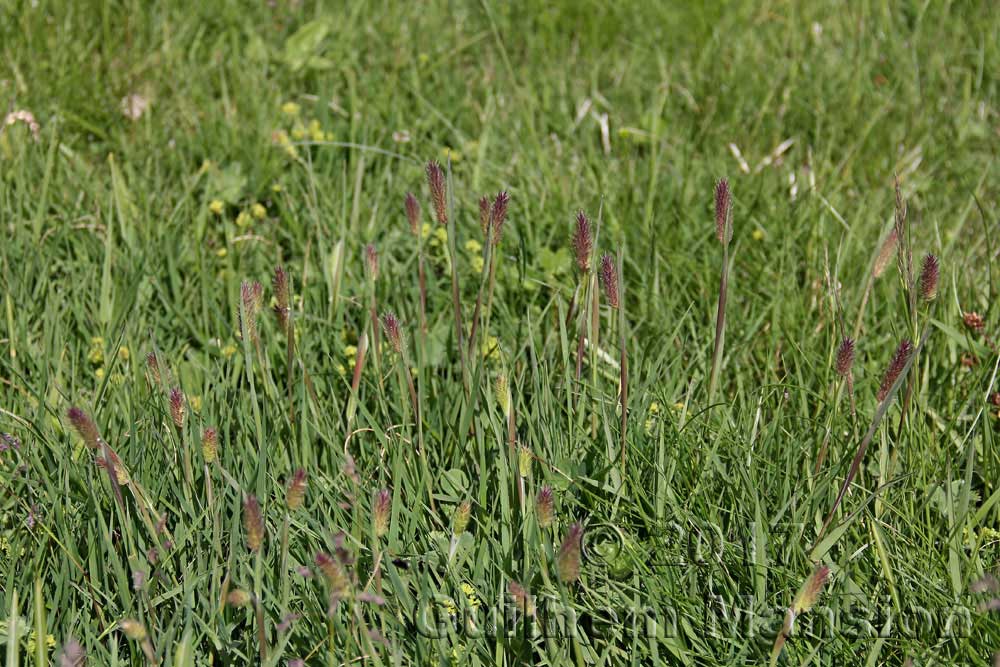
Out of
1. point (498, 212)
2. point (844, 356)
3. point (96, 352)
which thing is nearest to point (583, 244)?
point (498, 212)

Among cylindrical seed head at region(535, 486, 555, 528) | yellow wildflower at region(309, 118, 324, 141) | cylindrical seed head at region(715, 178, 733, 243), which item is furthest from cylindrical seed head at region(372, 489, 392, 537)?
yellow wildflower at region(309, 118, 324, 141)

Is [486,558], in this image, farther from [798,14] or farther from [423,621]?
[798,14]

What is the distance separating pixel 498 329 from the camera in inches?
103

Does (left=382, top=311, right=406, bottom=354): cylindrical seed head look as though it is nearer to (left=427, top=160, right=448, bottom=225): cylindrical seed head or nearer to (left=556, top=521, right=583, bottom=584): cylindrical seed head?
(left=427, top=160, right=448, bottom=225): cylindrical seed head

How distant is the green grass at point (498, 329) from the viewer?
1.77m

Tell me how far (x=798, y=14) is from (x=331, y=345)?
8.16 feet

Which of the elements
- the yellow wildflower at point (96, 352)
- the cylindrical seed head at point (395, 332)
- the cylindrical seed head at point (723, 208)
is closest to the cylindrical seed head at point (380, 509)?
the cylindrical seed head at point (395, 332)

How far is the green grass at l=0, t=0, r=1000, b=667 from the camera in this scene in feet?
5.80

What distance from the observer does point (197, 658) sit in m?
1.72

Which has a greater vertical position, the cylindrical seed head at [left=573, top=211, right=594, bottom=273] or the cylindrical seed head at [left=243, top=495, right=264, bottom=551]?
the cylindrical seed head at [left=573, top=211, right=594, bottom=273]

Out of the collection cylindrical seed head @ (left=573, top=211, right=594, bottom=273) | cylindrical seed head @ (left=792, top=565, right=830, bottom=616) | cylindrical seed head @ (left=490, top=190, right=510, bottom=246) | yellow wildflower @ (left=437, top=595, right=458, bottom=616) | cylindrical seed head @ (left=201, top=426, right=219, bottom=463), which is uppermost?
cylindrical seed head @ (left=490, top=190, right=510, bottom=246)

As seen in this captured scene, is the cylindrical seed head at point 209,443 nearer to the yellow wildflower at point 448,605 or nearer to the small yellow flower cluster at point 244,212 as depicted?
the yellow wildflower at point 448,605

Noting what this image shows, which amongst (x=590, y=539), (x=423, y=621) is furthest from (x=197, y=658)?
(x=590, y=539)

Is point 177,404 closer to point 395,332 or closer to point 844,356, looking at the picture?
point 395,332
